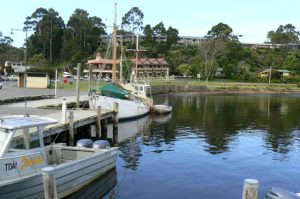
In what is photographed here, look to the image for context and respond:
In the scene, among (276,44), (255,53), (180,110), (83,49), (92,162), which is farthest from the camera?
(276,44)

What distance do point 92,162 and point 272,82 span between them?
123259mm

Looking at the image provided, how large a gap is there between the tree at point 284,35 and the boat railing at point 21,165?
168221 millimetres

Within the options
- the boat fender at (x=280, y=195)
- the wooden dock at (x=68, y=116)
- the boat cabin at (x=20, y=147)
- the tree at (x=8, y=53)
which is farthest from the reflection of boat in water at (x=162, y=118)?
the tree at (x=8, y=53)

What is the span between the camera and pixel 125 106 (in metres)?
44.5

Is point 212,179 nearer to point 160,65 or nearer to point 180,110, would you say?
point 180,110

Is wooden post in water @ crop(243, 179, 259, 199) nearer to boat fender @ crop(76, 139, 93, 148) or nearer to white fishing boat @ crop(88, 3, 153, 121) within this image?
boat fender @ crop(76, 139, 93, 148)

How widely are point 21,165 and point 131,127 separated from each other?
25.6 metres

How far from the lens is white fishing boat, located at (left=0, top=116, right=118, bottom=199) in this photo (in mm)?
14438

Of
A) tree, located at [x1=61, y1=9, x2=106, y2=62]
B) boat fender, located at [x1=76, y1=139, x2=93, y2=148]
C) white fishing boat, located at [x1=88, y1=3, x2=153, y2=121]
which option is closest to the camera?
boat fender, located at [x1=76, y1=139, x2=93, y2=148]

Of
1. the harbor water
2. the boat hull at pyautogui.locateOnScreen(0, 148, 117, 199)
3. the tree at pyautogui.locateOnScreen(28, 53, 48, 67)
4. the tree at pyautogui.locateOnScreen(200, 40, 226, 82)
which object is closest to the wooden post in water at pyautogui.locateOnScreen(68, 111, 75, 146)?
the harbor water

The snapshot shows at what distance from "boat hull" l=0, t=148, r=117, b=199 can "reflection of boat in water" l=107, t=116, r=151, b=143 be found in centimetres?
1205

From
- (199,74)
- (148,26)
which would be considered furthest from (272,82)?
(148,26)

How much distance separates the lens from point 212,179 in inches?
861

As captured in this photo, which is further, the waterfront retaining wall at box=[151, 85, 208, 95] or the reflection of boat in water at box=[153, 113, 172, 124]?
the waterfront retaining wall at box=[151, 85, 208, 95]
